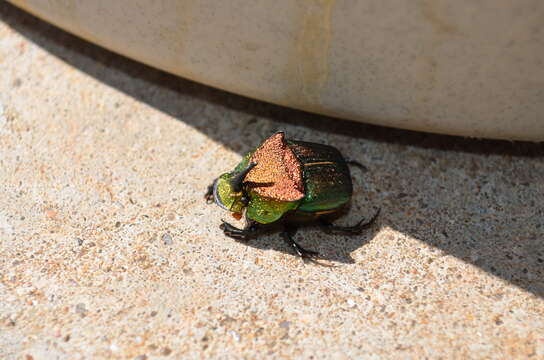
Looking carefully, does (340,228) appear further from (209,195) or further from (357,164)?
(209,195)

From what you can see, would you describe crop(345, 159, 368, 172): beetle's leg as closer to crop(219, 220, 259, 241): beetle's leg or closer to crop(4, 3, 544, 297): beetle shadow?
crop(4, 3, 544, 297): beetle shadow

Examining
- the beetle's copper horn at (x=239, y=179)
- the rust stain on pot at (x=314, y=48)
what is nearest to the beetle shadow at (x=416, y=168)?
the beetle's copper horn at (x=239, y=179)

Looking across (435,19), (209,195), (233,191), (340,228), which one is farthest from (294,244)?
(435,19)

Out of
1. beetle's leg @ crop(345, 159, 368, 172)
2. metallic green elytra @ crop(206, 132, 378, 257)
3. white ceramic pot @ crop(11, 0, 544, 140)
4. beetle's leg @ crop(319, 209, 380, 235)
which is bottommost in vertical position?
beetle's leg @ crop(319, 209, 380, 235)

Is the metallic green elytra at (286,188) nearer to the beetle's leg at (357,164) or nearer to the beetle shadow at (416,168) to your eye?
the beetle shadow at (416,168)

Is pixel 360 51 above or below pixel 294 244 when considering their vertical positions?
above

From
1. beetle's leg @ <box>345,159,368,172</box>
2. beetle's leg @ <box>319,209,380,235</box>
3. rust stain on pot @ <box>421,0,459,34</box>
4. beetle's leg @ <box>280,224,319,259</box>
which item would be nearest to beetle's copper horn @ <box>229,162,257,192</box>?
beetle's leg @ <box>280,224,319,259</box>
